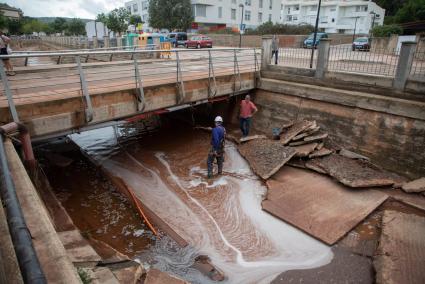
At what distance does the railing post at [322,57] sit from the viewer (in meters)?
11.1

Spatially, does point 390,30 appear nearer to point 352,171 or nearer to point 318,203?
point 352,171

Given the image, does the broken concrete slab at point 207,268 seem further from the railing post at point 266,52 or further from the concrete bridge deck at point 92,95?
the railing post at point 266,52

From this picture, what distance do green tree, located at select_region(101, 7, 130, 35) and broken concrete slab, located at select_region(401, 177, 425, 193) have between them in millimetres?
43353

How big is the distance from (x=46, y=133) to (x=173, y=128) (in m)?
7.49

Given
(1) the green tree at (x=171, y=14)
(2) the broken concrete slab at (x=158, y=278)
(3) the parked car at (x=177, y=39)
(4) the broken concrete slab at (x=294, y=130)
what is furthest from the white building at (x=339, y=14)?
(2) the broken concrete slab at (x=158, y=278)

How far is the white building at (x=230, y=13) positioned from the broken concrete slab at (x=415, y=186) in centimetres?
4878

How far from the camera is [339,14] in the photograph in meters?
59.9

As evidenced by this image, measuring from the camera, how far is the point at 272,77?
13.1m

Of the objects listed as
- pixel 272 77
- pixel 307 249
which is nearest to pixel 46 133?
pixel 307 249

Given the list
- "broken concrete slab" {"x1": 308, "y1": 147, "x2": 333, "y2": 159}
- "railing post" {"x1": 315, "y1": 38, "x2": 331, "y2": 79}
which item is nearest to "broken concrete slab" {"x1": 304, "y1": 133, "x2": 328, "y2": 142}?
"broken concrete slab" {"x1": 308, "y1": 147, "x2": 333, "y2": 159}

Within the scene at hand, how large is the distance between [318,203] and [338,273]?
7.22 feet

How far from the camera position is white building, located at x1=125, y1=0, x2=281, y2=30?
174 ft

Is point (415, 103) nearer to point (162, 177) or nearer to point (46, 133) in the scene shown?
point (162, 177)

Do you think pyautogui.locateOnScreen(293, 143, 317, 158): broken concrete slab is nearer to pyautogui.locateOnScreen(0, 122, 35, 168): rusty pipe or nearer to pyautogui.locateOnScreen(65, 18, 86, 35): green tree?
pyautogui.locateOnScreen(0, 122, 35, 168): rusty pipe
